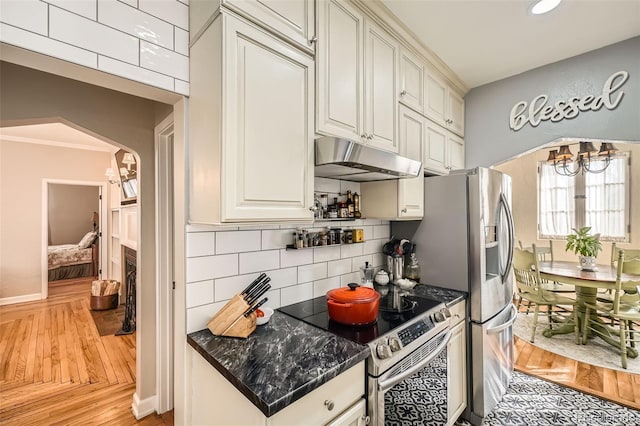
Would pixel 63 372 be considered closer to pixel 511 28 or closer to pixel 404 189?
pixel 404 189

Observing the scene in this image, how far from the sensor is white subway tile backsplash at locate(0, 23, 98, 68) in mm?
894

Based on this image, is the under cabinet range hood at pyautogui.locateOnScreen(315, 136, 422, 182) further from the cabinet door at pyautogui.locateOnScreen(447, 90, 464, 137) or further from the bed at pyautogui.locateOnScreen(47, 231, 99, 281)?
the bed at pyautogui.locateOnScreen(47, 231, 99, 281)

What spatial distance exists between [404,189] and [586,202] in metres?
4.86

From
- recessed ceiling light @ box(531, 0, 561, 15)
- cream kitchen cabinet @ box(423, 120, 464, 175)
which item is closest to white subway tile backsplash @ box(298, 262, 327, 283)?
cream kitchen cabinet @ box(423, 120, 464, 175)

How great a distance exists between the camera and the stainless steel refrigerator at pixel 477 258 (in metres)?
1.87

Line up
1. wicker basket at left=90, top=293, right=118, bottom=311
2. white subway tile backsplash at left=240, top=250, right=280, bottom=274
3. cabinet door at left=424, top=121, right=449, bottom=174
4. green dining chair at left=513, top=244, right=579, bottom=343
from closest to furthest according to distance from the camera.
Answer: white subway tile backsplash at left=240, top=250, right=280, bottom=274 < cabinet door at left=424, top=121, right=449, bottom=174 < green dining chair at left=513, top=244, right=579, bottom=343 < wicker basket at left=90, top=293, right=118, bottom=311

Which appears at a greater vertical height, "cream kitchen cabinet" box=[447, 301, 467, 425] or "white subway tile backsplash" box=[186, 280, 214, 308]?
"white subway tile backsplash" box=[186, 280, 214, 308]

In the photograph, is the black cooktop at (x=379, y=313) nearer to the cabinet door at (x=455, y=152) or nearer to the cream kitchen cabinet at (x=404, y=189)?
the cream kitchen cabinet at (x=404, y=189)

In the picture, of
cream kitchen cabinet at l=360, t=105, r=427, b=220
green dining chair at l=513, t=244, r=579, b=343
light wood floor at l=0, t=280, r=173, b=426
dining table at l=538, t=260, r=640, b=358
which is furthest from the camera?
green dining chair at l=513, t=244, r=579, b=343

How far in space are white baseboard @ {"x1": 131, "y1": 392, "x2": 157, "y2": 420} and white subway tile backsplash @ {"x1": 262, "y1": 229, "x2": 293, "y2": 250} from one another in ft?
5.10

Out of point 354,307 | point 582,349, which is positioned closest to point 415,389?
point 354,307

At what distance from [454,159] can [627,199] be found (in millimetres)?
3925

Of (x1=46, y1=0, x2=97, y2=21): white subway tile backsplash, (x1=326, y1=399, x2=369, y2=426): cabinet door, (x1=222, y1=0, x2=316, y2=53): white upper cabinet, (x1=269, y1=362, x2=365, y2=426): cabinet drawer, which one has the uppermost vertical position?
(x1=222, y1=0, x2=316, y2=53): white upper cabinet

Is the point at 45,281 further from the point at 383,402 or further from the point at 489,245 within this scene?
the point at 489,245
